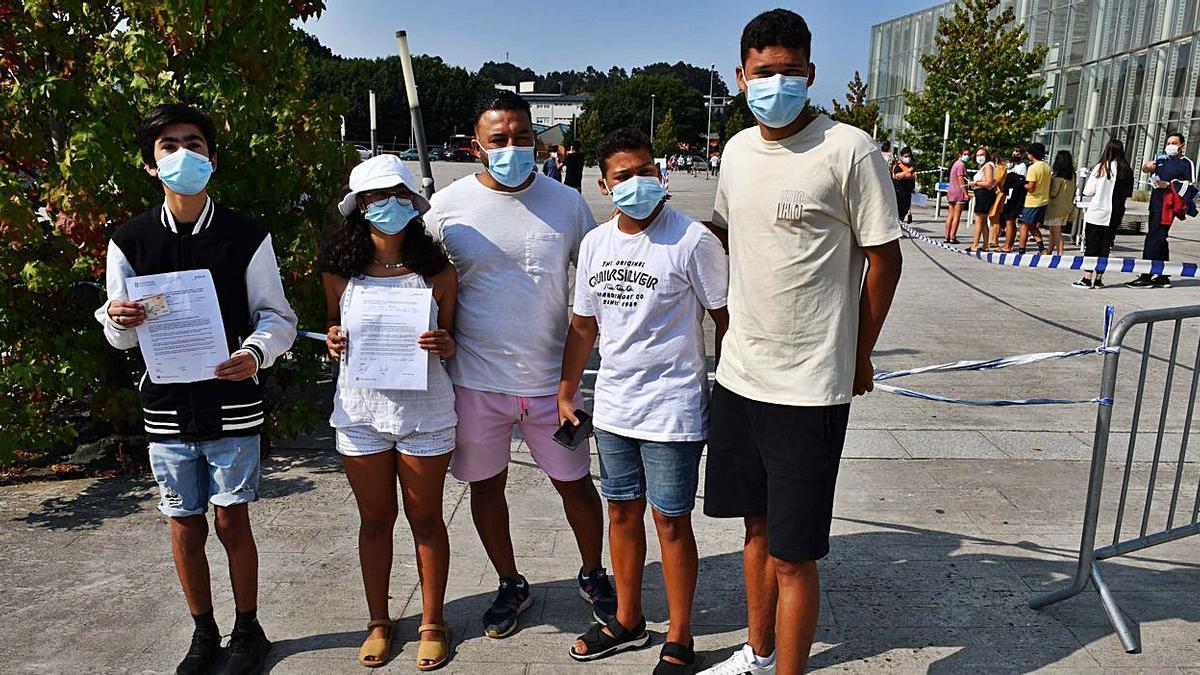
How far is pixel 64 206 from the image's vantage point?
4.65 metres

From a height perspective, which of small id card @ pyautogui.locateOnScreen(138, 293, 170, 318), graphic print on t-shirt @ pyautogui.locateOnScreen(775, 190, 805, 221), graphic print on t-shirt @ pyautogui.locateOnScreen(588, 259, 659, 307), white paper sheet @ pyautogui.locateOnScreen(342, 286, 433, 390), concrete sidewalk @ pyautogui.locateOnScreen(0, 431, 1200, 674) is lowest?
concrete sidewalk @ pyautogui.locateOnScreen(0, 431, 1200, 674)

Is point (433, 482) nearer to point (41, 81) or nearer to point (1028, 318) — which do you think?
point (41, 81)

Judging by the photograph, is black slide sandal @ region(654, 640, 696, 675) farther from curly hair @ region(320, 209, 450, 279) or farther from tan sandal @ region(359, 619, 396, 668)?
curly hair @ region(320, 209, 450, 279)

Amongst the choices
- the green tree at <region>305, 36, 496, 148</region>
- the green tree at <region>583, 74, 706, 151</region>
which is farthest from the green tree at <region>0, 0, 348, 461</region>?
the green tree at <region>583, 74, 706, 151</region>

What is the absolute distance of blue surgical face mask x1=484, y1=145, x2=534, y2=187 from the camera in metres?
3.34

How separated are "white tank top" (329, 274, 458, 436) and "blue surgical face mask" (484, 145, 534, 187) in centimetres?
47

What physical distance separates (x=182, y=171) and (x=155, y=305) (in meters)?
0.45

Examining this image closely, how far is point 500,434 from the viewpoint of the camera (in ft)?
11.7

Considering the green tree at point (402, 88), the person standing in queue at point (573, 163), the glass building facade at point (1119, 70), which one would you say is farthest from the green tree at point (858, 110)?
the green tree at point (402, 88)

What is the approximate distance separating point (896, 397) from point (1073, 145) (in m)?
29.9

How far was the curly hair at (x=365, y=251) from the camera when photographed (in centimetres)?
326

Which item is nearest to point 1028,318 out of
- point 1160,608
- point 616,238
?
point 1160,608

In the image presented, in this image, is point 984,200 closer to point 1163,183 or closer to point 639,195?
point 1163,183

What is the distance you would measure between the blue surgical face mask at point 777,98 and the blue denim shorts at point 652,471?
1.13 m
